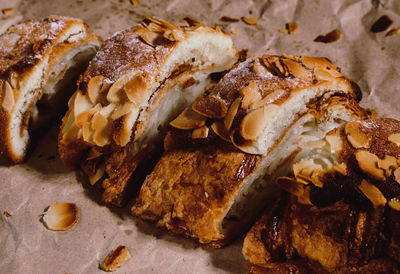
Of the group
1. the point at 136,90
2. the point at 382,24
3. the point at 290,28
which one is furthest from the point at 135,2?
the point at 382,24

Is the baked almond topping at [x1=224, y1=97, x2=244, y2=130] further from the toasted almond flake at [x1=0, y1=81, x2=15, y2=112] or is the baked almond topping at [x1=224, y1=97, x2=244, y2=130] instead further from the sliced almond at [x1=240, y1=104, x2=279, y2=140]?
the toasted almond flake at [x1=0, y1=81, x2=15, y2=112]

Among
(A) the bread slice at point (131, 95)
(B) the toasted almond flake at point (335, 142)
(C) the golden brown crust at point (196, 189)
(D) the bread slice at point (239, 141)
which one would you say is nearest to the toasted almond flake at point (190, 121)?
(D) the bread slice at point (239, 141)

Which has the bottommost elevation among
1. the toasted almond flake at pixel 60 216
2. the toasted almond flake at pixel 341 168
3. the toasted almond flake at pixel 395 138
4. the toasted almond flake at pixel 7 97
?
the toasted almond flake at pixel 60 216

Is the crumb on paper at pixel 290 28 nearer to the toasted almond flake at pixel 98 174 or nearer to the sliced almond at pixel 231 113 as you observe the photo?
the sliced almond at pixel 231 113

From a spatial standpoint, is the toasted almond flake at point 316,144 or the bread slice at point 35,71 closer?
the toasted almond flake at point 316,144

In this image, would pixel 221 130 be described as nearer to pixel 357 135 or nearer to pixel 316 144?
pixel 316 144

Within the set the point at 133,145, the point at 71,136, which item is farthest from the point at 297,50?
the point at 71,136

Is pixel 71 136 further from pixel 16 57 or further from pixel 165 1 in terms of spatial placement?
pixel 165 1
